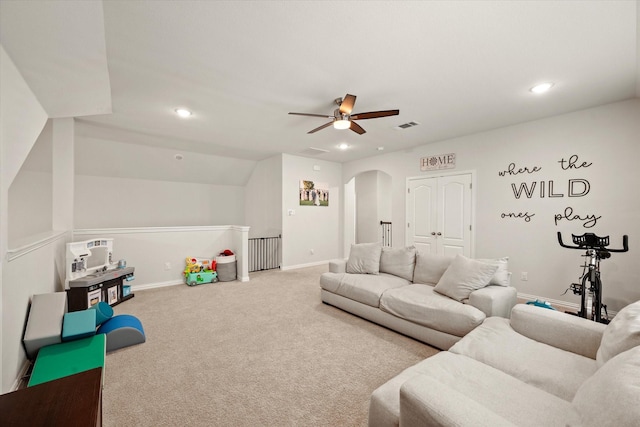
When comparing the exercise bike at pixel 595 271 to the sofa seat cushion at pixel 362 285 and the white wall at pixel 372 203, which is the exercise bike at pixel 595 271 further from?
the white wall at pixel 372 203

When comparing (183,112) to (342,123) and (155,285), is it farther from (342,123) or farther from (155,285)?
(155,285)

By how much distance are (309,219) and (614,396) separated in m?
5.91

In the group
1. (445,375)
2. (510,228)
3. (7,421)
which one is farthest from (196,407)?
(510,228)

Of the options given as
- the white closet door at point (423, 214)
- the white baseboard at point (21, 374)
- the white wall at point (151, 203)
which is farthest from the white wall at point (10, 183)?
the white closet door at point (423, 214)

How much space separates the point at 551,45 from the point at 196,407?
390cm

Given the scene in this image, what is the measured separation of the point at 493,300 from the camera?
7.95ft

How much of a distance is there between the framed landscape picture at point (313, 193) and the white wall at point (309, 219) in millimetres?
98

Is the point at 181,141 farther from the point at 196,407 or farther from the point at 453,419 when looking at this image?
the point at 453,419

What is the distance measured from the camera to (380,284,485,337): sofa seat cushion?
7.70ft

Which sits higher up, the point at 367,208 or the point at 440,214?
the point at 367,208

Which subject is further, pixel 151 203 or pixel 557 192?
pixel 151 203

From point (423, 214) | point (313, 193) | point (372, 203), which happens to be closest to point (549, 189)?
point (423, 214)

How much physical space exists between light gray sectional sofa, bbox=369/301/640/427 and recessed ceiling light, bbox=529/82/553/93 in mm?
2417

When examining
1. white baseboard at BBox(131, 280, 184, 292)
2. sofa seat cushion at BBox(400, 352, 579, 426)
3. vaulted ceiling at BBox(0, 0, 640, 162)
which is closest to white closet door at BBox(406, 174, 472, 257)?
vaulted ceiling at BBox(0, 0, 640, 162)
